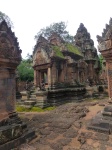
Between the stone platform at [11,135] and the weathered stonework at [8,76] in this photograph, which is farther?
the weathered stonework at [8,76]

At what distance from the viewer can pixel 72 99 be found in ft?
41.9

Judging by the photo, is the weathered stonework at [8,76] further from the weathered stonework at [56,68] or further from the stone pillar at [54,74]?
the stone pillar at [54,74]

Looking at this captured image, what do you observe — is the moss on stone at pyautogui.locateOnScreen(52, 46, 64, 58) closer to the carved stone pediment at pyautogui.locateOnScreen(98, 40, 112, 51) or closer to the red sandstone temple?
the red sandstone temple

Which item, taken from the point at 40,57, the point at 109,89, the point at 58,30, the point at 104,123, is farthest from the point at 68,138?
the point at 58,30

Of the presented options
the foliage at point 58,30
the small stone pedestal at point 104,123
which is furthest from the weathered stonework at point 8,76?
the foliage at point 58,30

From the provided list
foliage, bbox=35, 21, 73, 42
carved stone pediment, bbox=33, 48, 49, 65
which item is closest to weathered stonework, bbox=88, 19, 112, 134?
carved stone pediment, bbox=33, 48, 49, 65

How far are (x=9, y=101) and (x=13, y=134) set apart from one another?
137 cm

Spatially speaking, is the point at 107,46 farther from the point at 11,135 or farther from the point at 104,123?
the point at 11,135

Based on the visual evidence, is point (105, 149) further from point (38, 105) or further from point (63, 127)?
point (38, 105)

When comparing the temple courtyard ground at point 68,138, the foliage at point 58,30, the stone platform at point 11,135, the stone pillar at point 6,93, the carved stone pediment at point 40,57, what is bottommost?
the temple courtyard ground at point 68,138

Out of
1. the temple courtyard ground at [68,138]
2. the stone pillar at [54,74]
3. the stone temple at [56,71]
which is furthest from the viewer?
the stone pillar at [54,74]

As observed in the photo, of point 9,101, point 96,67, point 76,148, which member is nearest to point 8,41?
point 9,101

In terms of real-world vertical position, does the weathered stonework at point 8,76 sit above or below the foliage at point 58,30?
below

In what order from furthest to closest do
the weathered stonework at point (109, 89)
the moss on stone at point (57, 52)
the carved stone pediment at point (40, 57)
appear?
the moss on stone at point (57, 52) → the carved stone pediment at point (40, 57) → the weathered stonework at point (109, 89)
